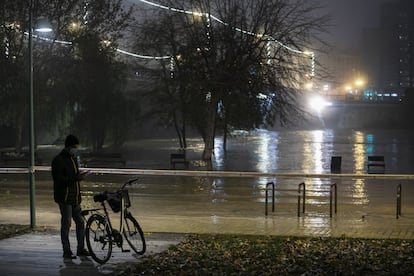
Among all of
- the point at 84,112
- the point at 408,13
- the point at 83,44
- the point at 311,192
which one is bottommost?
the point at 311,192

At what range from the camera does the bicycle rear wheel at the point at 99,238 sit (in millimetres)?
8602

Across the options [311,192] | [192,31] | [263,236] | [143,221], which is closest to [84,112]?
[192,31]

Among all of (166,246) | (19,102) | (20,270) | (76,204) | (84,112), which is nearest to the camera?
(20,270)

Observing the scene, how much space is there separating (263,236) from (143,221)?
11.1 ft

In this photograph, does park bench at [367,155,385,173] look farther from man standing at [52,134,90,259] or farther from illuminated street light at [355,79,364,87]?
illuminated street light at [355,79,364,87]

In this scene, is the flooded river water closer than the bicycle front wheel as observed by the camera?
No

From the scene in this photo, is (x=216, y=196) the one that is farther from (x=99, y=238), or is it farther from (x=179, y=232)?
(x=99, y=238)

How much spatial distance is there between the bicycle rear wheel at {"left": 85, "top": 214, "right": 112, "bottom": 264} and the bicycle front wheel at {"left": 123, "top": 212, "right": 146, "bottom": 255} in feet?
1.01

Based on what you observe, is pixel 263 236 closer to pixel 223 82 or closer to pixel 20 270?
pixel 20 270

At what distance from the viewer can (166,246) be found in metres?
9.73

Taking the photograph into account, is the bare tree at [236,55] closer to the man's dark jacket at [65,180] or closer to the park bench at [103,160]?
the park bench at [103,160]

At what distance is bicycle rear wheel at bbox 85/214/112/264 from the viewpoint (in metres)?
8.60

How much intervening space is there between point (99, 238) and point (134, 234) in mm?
689

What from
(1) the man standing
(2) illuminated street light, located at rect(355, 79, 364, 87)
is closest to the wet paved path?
(1) the man standing
